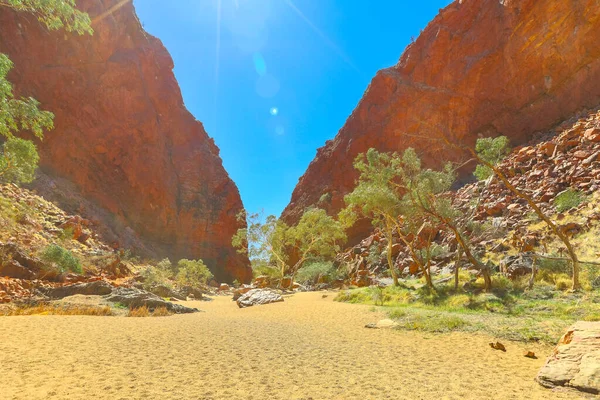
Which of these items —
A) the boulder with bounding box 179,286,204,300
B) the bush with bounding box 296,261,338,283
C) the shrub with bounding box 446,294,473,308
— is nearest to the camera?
the shrub with bounding box 446,294,473,308

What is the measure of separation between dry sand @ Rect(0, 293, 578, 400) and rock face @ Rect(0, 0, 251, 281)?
1525 inches

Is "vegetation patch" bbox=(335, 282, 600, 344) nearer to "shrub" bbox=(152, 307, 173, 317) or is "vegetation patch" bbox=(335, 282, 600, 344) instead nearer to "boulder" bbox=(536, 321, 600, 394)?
"boulder" bbox=(536, 321, 600, 394)

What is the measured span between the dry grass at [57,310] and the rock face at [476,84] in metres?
27.5

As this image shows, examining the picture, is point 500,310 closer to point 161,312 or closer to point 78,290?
point 161,312

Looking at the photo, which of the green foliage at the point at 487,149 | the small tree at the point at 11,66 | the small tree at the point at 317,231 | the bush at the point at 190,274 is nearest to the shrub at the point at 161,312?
the small tree at the point at 11,66

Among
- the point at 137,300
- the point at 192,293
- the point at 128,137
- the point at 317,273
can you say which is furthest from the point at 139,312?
the point at 128,137

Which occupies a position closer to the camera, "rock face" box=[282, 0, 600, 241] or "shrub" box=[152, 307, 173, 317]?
"shrub" box=[152, 307, 173, 317]

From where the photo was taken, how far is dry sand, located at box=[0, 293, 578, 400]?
4320mm

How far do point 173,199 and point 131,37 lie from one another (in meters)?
34.3

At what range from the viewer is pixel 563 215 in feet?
59.6

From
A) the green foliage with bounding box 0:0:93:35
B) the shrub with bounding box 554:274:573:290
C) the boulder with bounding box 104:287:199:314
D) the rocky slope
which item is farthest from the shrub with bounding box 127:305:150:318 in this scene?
the shrub with bounding box 554:274:573:290

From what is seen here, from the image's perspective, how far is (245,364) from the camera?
5672mm

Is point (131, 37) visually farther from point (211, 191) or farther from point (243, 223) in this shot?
point (243, 223)

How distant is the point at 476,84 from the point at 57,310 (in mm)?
56468
